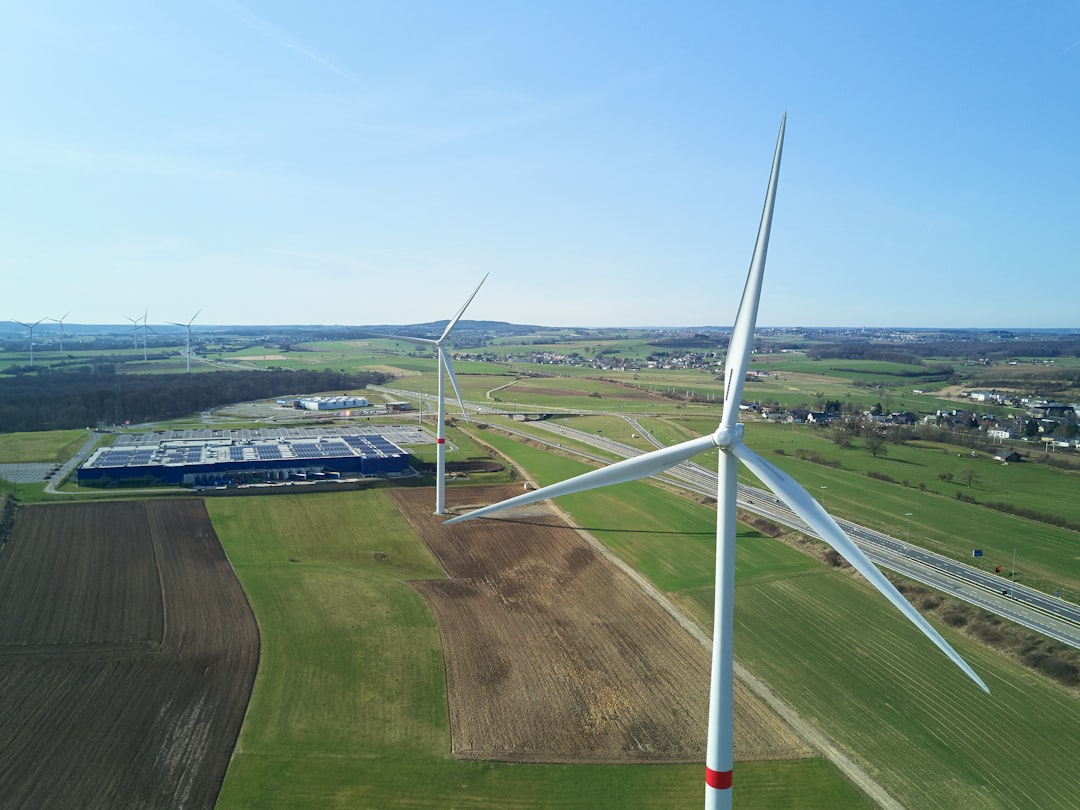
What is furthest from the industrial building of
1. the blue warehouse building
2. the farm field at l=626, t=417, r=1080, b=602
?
the farm field at l=626, t=417, r=1080, b=602

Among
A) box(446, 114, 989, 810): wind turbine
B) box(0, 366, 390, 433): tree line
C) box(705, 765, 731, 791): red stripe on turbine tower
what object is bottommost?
box(0, 366, 390, 433): tree line

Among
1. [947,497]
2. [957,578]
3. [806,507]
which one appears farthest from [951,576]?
[806,507]

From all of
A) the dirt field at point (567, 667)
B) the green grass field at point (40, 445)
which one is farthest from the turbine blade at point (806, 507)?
the green grass field at point (40, 445)

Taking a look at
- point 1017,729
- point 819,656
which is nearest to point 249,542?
point 819,656

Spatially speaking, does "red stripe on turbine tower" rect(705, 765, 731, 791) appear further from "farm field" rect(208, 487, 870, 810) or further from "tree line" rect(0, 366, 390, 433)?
"tree line" rect(0, 366, 390, 433)

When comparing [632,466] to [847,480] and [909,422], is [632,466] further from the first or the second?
[909,422]

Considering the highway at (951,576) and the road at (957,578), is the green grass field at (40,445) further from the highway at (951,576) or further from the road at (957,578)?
the road at (957,578)
